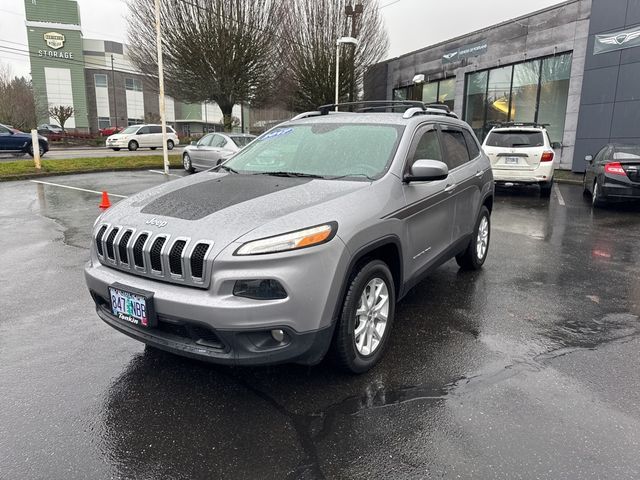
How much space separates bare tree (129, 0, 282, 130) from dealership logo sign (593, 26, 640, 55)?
13632mm

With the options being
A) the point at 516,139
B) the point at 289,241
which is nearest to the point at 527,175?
the point at 516,139

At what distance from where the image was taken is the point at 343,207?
3.04 meters

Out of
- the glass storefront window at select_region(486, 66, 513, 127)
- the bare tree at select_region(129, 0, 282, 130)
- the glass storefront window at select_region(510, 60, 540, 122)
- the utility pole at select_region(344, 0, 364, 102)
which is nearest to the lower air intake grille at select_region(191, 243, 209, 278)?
the glass storefront window at select_region(510, 60, 540, 122)

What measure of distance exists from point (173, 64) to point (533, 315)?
21.5m

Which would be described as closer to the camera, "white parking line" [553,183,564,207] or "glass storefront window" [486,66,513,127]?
"white parking line" [553,183,564,207]

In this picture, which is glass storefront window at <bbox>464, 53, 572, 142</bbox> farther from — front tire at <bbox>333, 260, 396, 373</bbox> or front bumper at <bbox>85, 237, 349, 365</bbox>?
front bumper at <bbox>85, 237, 349, 365</bbox>

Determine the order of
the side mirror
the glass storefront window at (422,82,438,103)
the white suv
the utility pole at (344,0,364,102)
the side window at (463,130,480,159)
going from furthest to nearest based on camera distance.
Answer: the glass storefront window at (422,82,438,103)
the utility pole at (344,0,364,102)
the white suv
the side window at (463,130,480,159)
the side mirror

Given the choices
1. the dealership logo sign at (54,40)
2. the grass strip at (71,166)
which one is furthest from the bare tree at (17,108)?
the grass strip at (71,166)

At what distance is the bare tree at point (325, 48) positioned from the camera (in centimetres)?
2519

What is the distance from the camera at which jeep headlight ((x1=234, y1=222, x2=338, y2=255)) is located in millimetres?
2643

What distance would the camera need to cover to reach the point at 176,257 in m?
2.72

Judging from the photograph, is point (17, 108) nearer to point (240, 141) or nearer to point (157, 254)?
point (240, 141)

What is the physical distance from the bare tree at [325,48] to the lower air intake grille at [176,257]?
24.0 m

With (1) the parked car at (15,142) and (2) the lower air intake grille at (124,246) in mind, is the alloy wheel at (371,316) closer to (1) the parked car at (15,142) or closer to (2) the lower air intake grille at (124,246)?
(2) the lower air intake grille at (124,246)
